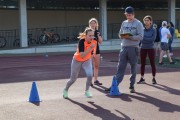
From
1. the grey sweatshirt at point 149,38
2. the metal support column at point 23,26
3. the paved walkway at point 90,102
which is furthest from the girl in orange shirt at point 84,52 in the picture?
the metal support column at point 23,26

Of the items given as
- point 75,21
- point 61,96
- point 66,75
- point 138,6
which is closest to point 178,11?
point 138,6

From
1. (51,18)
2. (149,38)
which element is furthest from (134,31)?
(51,18)

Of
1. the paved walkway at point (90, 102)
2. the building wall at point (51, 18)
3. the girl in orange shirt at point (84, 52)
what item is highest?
the building wall at point (51, 18)

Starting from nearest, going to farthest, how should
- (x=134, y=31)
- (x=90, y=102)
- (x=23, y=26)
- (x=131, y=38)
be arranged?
(x=90, y=102)
(x=131, y=38)
(x=134, y=31)
(x=23, y=26)

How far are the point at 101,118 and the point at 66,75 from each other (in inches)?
266

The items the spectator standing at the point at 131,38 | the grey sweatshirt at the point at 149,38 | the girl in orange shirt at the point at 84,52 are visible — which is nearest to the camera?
the girl in orange shirt at the point at 84,52

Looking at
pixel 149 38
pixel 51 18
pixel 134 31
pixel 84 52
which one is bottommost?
pixel 84 52

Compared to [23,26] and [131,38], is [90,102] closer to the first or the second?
[131,38]

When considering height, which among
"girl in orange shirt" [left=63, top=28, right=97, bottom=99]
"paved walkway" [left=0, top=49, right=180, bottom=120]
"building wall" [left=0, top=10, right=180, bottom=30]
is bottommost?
"paved walkway" [left=0, top=49, right=180, bottom=120]

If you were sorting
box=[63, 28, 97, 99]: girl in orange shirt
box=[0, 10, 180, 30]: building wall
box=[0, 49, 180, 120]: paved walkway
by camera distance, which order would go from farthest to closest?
1. box=[0, 10, 180, 30]: building wall
2. box=[63, 28, 97, 99]: girl in orange shirt
3. box=[0, 49, 180, 120]: paved walkway

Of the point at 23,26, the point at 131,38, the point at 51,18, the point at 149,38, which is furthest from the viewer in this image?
the point at 51,18

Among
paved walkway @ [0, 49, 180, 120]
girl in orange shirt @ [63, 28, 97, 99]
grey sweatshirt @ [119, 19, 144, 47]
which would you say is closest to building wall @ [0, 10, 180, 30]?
paved walkway @ [0, 49, 180, 120]

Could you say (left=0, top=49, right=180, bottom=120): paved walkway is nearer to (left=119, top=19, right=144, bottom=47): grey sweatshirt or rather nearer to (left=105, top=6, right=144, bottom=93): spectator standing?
(left=105, top=6, right=144, bottom=93): spectator standing

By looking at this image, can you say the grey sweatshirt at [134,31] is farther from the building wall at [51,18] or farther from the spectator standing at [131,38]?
the building wall at [51,18]
